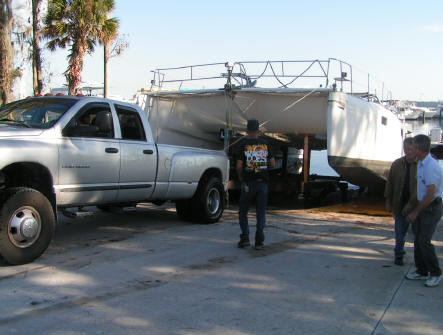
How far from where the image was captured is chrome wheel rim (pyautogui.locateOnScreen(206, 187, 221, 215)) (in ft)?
28.8

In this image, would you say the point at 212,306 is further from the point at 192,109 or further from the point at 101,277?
the point at 192,109

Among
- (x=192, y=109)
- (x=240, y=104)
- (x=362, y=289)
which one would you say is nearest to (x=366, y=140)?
(x=240, y=104)

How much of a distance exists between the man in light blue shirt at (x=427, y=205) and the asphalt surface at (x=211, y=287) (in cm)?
28

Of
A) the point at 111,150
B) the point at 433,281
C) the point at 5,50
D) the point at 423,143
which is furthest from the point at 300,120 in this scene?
the point at 5,50

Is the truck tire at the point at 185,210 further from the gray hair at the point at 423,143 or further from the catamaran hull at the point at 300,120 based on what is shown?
the gray hair at the point at 423,143

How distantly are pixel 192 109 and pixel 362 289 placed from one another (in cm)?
857

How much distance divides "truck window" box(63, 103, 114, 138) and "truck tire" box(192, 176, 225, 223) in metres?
2.33

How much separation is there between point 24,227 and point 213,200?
414 centimetres

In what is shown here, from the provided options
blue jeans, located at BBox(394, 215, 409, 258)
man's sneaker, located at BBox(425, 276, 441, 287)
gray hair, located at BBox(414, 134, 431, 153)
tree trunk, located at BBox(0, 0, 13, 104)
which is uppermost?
tree trunk, located at BBox(0, 0, 13, 104)

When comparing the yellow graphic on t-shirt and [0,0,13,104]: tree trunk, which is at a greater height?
[0,0,13,104]: tree trunk

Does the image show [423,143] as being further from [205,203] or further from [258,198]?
[205,203]

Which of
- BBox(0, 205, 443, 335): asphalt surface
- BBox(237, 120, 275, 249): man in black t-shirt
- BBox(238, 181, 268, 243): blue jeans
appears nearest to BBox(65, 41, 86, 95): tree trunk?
BBox(0, 205, 443, 335): asphalt surface

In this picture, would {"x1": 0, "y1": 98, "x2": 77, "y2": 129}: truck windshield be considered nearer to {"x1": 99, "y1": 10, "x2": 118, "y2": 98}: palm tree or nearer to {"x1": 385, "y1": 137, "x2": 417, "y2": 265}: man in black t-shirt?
{"x1": 385, "y1": 137, "x2": 417, "y2": 265}: man in black t-shirt

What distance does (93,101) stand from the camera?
667cm
